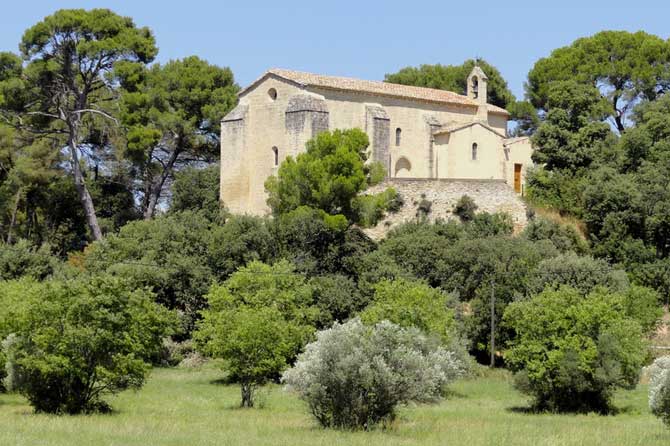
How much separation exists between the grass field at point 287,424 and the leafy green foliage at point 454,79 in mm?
37507

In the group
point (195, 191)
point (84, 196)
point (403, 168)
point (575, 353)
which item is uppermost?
point (403, 168)

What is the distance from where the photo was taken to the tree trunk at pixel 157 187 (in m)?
61.9

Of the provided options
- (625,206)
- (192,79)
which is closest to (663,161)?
(625,206)

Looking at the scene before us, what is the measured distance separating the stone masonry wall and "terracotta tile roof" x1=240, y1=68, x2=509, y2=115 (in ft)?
15.5

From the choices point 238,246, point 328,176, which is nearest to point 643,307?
point 328,176

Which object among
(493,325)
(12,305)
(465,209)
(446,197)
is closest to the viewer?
(12,305)

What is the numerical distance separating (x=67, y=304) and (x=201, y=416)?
4288mm

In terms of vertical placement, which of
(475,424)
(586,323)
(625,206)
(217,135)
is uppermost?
(217,135)

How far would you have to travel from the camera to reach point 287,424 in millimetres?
28281

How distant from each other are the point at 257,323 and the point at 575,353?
8.63 meters

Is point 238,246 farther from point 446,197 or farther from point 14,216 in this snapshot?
point 14,216

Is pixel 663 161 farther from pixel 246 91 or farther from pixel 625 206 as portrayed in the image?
pixel 246 91

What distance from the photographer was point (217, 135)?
62.3 metres

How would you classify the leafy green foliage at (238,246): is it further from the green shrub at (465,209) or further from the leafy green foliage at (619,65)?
the leafy green foliage at (619,65)
